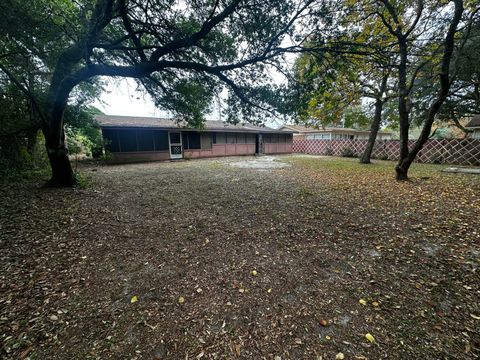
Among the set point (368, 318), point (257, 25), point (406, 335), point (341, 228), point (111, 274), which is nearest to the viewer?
point (406, 335)

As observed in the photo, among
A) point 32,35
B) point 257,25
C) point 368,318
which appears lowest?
point 368,318

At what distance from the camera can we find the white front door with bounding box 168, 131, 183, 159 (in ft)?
47.0

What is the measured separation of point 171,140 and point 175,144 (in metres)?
0.39

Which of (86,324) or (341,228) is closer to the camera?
(86,324)

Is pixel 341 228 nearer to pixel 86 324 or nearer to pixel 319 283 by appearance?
pixel 319 283

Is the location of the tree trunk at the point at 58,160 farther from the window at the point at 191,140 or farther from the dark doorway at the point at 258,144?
the dark doorway at the point at 258,144

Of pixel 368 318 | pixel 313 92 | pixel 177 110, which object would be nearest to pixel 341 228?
pixel 368 318

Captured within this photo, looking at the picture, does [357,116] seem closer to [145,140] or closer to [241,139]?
[241,139]

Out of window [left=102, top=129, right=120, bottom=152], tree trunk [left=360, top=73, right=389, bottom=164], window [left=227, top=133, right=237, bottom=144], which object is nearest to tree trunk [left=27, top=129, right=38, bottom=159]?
window [left=102, top=129, right=120, bottom=152]

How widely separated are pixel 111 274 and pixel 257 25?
5.07m

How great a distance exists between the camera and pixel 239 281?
7.41 feet

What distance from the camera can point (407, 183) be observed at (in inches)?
261

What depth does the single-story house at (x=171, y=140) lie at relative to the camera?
40.3 ft

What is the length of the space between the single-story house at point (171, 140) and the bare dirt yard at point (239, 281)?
6.86 m
